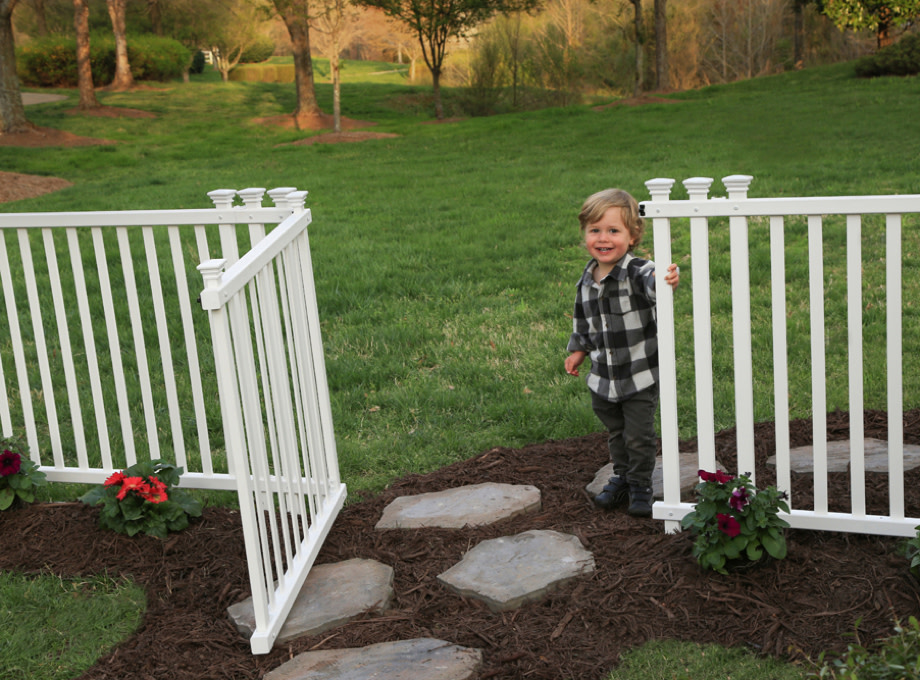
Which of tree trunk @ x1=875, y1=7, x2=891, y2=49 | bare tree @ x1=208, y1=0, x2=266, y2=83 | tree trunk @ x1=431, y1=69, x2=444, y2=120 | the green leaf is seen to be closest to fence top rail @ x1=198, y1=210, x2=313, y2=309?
the green leaf

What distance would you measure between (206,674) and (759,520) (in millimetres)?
1882

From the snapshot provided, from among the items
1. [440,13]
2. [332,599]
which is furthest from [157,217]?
[440,13]

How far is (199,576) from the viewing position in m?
3.46

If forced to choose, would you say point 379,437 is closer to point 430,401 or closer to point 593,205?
point 430,401

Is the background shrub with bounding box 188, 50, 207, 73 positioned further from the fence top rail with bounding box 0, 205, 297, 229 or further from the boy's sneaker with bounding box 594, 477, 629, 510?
the boy's sneaker with bounding box 594, 477, 629, 510

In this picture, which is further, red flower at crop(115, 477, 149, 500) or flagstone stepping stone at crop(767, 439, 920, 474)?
flagstone stepping stone at crop(767, 439, 920, 474)

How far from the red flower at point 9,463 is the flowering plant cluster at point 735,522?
9.52 feet

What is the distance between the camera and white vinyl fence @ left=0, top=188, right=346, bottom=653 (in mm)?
2850

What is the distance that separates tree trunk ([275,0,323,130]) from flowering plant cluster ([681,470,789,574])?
18.0m

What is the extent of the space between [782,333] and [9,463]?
3.30m

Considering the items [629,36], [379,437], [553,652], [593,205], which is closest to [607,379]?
[593,205]

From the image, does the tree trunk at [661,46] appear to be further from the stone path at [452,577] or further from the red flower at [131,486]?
the red flower at [131,486]

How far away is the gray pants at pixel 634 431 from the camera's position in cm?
349

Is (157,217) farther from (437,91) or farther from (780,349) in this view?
(437,91)
